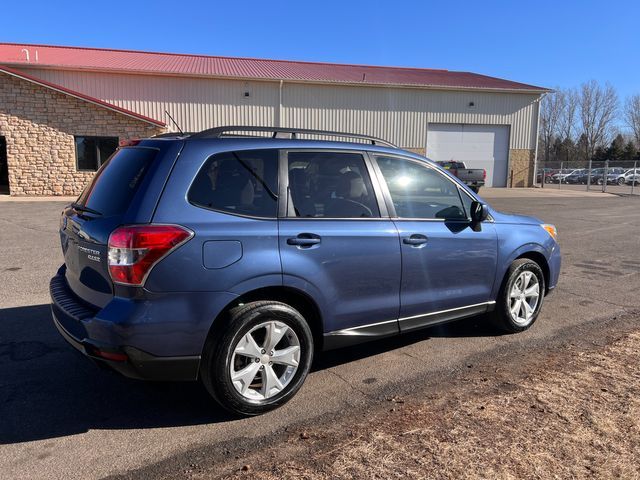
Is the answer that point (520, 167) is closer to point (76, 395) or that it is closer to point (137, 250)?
point (76, 395)

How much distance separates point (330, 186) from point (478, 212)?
1475mm

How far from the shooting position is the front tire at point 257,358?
10.5ft

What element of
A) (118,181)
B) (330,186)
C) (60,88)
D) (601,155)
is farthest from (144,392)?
(601,155)

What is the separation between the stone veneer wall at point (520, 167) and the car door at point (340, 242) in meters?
32.4

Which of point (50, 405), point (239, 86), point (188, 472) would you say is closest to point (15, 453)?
point (50, 405)

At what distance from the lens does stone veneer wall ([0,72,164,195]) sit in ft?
69.1

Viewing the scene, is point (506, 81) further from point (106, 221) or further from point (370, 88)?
point (106, 221)

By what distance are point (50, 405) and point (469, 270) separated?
340cm

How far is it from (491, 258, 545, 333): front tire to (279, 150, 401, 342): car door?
54.9 inches

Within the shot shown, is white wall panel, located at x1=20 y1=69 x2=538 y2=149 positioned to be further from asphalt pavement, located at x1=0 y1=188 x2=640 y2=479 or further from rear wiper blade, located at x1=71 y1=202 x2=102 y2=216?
rear wiper blade, located at x1=71 y1=202 x2=102 y2=216

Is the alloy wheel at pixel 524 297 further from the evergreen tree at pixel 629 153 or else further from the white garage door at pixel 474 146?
the evergreen tree at pixel 629 153

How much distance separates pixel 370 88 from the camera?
29906mm

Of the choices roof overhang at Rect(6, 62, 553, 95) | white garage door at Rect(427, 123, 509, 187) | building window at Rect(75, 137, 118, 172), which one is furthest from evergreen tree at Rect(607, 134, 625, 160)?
building window at Rect(75, 137, 118, 172)

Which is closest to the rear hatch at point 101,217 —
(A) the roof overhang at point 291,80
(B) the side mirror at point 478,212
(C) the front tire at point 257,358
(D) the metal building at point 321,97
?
(C) the front tire at point 257,358
